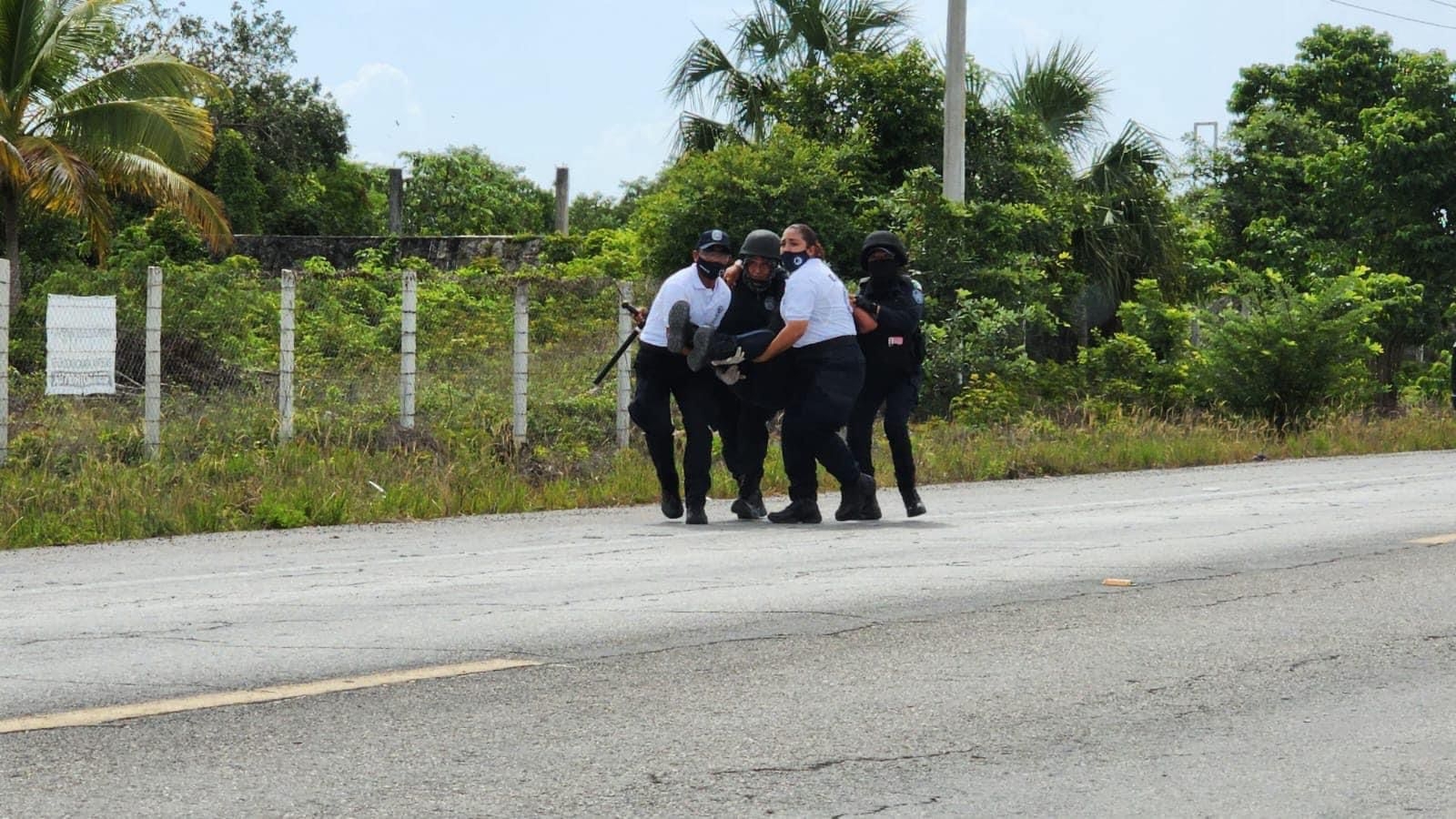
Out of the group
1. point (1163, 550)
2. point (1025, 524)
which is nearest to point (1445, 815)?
point (1163, 550)

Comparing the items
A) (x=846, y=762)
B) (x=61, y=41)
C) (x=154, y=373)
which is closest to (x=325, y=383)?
(x=154, y=373)

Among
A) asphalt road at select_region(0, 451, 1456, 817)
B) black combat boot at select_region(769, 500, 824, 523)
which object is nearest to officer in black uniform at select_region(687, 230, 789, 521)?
black combat boot at select_region(769, 500, 824, 523)

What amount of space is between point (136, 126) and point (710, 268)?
61.7 ft

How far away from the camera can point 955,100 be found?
21688 millimetres

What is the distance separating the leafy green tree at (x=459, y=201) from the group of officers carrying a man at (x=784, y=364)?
46110mm

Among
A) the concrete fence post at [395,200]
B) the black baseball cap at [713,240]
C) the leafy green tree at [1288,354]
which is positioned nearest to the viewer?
the black baseball cap at [713,240]

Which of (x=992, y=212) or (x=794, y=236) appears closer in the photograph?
(x=794, y=236)

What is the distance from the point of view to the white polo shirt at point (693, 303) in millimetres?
11375

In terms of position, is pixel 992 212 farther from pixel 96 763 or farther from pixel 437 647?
pixel 96 763

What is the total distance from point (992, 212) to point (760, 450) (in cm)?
1147

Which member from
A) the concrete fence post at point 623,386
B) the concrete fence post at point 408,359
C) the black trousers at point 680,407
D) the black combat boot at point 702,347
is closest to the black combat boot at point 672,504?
the black trousers at point 680,407

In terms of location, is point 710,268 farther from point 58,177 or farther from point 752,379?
point 58,177

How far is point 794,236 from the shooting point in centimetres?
1137

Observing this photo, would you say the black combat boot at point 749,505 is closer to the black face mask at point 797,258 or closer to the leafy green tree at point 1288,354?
the black face mask at point 797,258
